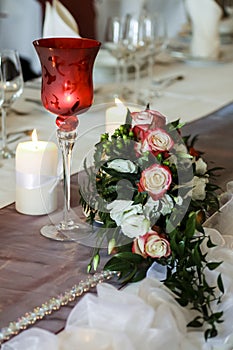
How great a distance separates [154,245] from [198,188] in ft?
0.43

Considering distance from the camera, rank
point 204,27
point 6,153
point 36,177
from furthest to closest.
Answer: point 204,27 → point 6,153 → point 36,177

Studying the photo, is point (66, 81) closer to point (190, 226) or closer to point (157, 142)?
point (157, 142)

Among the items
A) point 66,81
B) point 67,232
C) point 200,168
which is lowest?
point 67,232

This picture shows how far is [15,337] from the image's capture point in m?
0.73

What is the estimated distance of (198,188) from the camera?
0.96 m

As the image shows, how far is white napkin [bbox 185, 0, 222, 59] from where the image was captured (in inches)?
93.3

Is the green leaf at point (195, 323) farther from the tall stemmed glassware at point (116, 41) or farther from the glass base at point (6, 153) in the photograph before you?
the tall stemmed glassware at point (116, 41)

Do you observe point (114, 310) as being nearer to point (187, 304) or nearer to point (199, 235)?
point (187, 304)

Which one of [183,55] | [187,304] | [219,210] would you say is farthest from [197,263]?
[183,55]

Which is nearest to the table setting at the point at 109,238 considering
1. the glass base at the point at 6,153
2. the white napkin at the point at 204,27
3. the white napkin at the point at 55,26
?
the glass base at the point at 6,153

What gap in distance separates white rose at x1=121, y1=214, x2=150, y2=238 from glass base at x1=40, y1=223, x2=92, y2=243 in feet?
0.45

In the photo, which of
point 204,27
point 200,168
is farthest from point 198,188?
point 204,27

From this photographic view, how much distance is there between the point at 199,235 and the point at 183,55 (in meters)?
1.55

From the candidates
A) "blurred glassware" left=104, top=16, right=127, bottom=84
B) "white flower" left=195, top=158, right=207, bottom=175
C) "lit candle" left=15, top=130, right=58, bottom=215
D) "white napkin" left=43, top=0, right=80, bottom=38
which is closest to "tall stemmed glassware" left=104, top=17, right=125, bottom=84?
"blurred glassware" left=104, top=16, right=127, bottom=84
